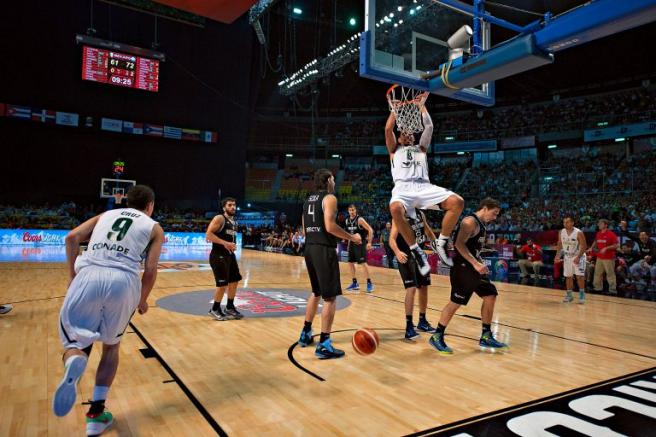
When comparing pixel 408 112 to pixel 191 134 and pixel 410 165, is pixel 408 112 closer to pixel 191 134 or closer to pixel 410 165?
pixel 410 165

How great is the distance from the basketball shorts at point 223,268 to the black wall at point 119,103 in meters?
21.1

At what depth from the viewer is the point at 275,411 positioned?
2.97m

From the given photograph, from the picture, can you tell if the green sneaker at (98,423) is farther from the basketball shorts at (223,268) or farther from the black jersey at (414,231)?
the black jersey at (414,231)

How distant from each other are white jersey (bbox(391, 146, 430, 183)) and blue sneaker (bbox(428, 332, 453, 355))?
1819 mm

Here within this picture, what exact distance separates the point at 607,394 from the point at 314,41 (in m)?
25.9

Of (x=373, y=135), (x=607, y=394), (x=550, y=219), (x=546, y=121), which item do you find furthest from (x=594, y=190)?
(x=607, y=394)

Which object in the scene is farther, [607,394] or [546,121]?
[546,121]

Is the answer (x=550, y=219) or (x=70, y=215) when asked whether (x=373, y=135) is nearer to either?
(x=550, y=219)

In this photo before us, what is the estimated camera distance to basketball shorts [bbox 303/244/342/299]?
427cm

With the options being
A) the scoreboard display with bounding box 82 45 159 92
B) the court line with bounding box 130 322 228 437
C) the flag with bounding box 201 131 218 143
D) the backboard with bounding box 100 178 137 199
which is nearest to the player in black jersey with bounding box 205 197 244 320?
the court line with bounding box 130 322 228 437

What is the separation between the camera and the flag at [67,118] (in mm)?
22172

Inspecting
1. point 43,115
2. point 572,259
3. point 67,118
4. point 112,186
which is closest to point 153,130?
point 112,186

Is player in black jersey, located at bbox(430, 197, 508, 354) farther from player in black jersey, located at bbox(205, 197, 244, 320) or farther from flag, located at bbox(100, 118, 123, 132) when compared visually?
flag, located at bbox(100, 118, 123, 132)

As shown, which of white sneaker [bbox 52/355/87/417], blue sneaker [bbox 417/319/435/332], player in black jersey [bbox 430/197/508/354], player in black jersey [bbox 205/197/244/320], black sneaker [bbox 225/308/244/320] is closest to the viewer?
white sneaker [bbox 52/355/87/417]
